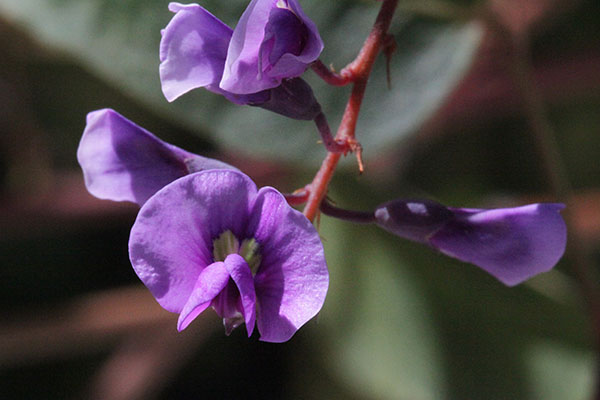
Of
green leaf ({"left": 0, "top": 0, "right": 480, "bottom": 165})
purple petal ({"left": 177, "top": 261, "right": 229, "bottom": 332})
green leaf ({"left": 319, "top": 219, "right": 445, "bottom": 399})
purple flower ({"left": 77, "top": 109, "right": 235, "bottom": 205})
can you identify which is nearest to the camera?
purple petal ({"left": 177, "top": 261, "right": 229, "bottom": 332})

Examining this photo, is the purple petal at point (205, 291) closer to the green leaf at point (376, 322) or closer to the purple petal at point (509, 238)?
the purple petal at point (509, 238)

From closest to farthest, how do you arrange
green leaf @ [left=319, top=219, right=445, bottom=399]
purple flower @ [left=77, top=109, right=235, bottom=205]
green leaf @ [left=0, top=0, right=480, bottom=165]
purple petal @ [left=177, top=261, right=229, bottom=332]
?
1. purple petal @ [left=177, top=261, right=229, bottom=332]
2. purple flower @ [left=77, top=109, right=235, bottom=205]
3. green leaf @ [left=0, top=0, right=480, bottom=165]
4. green leaf @ [left=319, top=219, right=445, bottom=399]

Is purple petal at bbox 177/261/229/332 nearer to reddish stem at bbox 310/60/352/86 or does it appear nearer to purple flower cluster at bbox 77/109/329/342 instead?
purple flower cluster at bbox 77/109/329/342

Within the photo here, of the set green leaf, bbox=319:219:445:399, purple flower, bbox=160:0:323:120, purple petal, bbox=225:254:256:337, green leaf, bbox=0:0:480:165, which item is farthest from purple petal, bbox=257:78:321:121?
green leaf, bbox=319:219:445:399

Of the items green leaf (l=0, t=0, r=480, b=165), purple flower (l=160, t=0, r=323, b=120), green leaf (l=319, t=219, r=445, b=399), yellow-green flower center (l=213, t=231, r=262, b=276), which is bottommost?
green leaf (l=319, t=219, r=445, b=399)

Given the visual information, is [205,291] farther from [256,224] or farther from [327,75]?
[327,75]

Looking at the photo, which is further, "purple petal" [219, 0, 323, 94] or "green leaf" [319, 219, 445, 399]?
"green leaf" [319, 219, 445, 399]

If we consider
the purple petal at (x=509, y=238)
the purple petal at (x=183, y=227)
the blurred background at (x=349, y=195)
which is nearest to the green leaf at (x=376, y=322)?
the blurred background at (x=349, y=195)

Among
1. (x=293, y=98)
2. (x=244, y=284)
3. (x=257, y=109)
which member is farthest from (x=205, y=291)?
(x=257, y=109)
